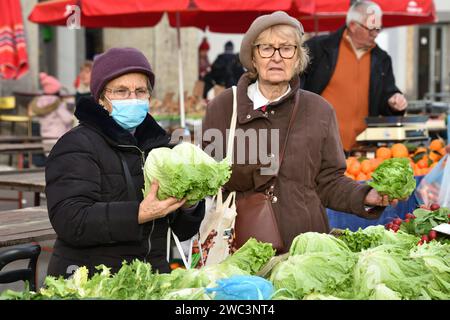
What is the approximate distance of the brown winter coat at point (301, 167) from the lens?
3.72 metres

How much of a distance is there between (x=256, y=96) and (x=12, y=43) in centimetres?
774

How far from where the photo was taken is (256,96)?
12.6 feet

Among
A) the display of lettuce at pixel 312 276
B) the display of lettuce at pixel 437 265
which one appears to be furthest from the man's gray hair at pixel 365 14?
the display of lettuce at pixel 312 276

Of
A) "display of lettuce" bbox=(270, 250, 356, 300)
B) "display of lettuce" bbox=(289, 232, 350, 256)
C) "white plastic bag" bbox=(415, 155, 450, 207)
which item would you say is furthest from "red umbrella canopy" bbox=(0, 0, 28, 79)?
"display of lettuce" bbox=(270, 250, 356, 300)

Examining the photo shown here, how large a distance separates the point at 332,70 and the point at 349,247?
12.1ft

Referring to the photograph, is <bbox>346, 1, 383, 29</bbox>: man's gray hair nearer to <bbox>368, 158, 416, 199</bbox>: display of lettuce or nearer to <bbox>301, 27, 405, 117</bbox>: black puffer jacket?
<bbox>301, 27, 405, 117</bbox>: black puffer jacket

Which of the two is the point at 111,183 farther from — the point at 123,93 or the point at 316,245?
the point at 316,245

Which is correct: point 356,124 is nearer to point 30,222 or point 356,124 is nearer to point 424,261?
point 30,222

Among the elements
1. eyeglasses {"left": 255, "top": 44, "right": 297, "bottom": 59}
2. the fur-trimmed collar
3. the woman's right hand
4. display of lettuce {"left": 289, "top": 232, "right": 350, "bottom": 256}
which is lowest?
display of lettuce {"left": 289, "top": 232, "right": 350, "bottom": 256}

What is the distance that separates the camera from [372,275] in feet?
8.00

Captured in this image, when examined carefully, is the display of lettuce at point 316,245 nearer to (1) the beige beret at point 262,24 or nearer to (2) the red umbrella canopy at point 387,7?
(1) the beige beret at point 262,24

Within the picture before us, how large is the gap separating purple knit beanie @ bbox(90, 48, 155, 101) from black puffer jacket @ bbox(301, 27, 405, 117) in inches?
133

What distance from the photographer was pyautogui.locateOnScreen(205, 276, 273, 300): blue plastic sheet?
2160mm
